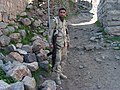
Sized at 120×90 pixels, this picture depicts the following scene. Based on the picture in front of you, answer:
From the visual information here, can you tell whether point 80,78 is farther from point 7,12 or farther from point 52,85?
point 7,12

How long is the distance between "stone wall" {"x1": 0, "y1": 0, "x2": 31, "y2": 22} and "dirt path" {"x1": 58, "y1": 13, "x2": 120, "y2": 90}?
2045mm

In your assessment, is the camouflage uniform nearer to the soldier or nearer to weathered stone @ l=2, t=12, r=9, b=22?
the soldier

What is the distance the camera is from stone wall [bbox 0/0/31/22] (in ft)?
25.4

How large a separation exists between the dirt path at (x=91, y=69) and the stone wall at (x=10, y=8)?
6.71 ft

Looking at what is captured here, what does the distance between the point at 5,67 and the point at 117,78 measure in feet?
8.64

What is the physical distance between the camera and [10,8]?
27.3 ft

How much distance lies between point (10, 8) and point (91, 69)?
296 centimetres

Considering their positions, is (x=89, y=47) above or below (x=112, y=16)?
below

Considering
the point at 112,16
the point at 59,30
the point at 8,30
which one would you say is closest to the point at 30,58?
the point at 59,30

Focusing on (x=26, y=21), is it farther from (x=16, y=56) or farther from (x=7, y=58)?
(x=7, y=58)

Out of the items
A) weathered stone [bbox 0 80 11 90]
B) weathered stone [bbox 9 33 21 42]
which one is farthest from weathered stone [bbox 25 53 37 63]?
weathered stone [bbox 0 80 11 90]

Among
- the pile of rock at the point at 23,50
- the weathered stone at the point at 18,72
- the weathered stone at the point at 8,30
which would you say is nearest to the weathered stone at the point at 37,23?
the pile of rock at the point at 23,50

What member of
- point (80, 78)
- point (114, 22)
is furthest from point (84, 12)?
point (80, 78)

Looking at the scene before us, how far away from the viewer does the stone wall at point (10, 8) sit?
7.74 metres
